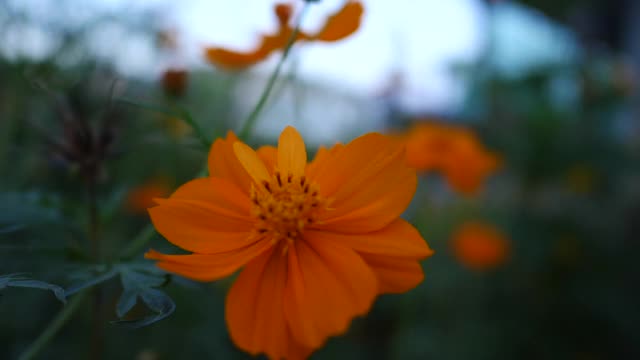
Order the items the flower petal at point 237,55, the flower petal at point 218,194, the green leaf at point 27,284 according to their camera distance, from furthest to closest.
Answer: the flower petal at point 237,55 → the flower petal at point 218,194 → the green leaf at point 27,284

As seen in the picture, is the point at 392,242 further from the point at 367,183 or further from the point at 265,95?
the point at 265,95

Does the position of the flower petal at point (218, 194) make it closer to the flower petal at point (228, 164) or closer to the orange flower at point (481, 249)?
the flower petal at point (228, 164)

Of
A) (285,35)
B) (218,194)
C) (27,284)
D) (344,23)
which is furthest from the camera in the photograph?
(285,35)

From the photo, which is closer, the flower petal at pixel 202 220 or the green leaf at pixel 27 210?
the flower petal at pixel 202 220

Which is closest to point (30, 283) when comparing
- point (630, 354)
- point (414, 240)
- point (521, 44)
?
point (414, 240)

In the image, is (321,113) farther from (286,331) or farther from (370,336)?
(286,331)

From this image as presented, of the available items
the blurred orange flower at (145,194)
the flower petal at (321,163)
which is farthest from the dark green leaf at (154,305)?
the blurred orange flower at (145,194)

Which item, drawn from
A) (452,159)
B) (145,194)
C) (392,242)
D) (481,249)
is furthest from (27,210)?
(481,249)
